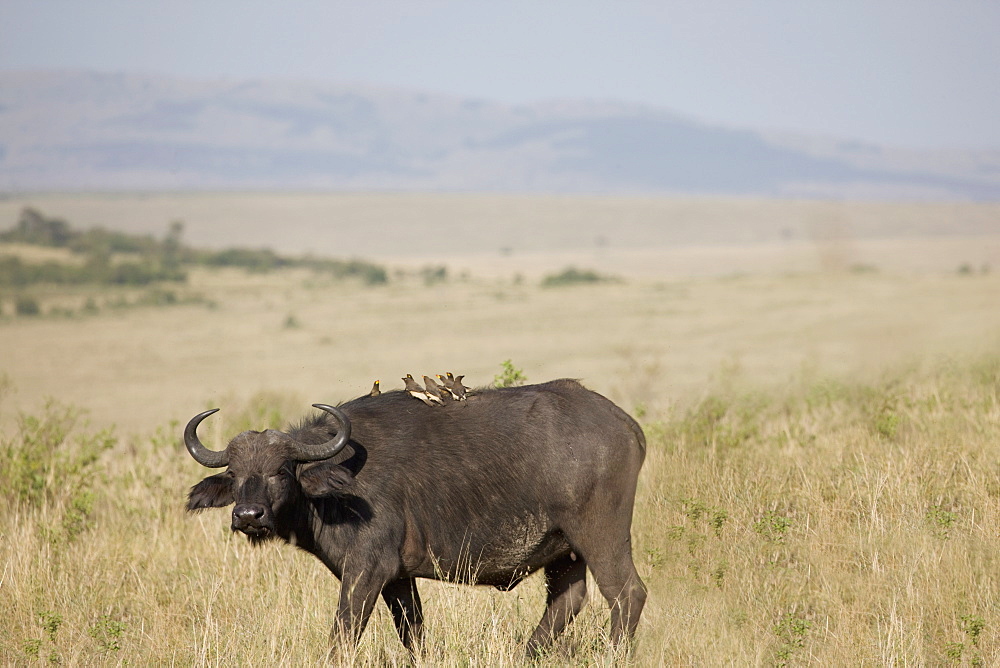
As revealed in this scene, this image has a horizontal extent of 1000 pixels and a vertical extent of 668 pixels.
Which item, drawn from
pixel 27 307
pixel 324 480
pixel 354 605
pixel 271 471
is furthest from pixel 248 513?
pixel 27 307

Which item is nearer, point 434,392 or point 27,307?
point 434,392

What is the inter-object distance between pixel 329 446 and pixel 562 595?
190cm

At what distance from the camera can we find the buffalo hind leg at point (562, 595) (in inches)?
262

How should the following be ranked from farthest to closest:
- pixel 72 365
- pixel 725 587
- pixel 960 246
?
pixel 960 246 < pixel 72 365 < pixel 725 587

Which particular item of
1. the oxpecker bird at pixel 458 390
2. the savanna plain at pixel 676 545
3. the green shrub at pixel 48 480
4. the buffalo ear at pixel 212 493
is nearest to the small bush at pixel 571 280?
the savanna plain at pixel 676 545

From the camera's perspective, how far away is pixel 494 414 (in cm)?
645

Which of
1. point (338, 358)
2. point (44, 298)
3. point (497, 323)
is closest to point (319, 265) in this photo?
point (44, 298)

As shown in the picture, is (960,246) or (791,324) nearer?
(791,324)

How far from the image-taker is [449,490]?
623 centimetres

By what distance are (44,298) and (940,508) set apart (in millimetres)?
33664

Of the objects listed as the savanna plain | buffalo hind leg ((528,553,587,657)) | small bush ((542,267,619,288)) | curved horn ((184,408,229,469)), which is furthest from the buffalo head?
small bush ((542,267,619,288))

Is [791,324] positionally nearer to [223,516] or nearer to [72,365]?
[72,365]

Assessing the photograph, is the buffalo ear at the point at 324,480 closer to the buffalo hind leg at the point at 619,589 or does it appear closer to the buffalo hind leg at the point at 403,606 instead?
the buffalo hind leg at the point at 403,606

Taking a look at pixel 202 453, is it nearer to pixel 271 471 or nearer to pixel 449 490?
pixel 271 471
